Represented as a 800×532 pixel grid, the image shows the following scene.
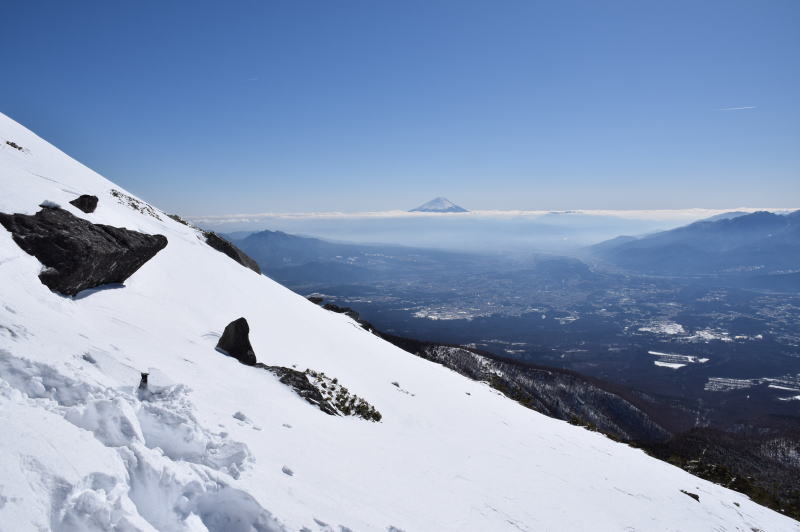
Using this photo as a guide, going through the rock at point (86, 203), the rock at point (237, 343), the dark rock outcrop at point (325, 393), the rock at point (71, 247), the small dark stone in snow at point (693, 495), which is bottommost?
the small dark stone in snow at point (693, 495)

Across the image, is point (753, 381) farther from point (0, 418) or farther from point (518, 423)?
point (0, 418)

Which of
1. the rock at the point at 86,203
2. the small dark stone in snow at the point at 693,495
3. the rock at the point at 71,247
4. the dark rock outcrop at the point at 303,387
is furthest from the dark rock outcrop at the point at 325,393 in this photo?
the small dark stone in snow at the point at 693,495

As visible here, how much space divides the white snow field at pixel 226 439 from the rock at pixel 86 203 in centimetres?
28

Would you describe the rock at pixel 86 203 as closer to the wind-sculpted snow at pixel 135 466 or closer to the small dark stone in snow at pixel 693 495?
the wind-sculpted snow at pixel 135 466

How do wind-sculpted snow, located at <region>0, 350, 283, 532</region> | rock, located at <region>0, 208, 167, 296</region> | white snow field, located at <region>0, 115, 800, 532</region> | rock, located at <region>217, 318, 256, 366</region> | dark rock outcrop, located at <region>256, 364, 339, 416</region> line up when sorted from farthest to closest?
1. rock, located at <region>217, 318, 256, 366</region>
2. dark rock outcrop, located at <region>256, 364, 339, 416</region>
3. rock, located at <region>0, 208, 167, 296</region>
4. white snow field, located at <region>0, 115, 800, 532</region>
5. wind-sculpted snow, located at <region>0, 350, 283, 532</region>

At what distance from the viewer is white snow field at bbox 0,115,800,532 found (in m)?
5.30

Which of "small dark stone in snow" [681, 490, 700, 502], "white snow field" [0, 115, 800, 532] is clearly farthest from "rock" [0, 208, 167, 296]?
"small dark stone in snow" [681, 490, 700, 502]

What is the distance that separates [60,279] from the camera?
33.9 ft

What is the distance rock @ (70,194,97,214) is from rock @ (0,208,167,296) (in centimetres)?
180

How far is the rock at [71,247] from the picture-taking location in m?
10.3

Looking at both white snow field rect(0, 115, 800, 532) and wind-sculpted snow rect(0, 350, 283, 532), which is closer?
wind-sculpted snow rect(0, 350, 283, 532)

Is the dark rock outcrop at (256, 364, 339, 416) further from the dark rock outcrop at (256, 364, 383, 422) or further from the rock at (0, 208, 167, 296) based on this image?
the rock at (0, 208, 167, 296)

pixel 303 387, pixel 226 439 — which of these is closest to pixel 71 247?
pixel 226 439

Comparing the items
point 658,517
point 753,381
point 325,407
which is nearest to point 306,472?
point 325,407
